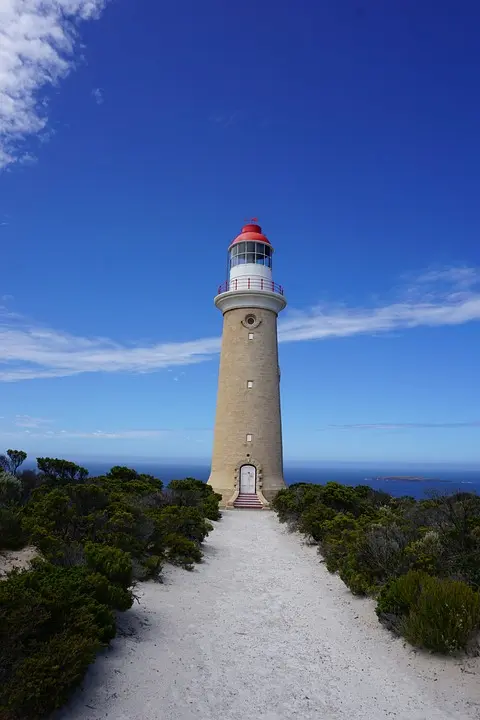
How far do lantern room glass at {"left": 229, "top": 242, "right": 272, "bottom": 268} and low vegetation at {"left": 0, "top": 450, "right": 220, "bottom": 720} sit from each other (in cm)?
1360

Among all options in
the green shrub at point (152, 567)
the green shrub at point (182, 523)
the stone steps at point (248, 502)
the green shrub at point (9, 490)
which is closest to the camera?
the green shrub at point (152, 567)

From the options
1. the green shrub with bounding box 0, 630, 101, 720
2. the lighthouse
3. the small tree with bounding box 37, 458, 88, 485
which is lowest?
the green shrub with bounding box 0, 630, 101, 720

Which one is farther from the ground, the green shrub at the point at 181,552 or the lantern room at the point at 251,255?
the lantern room at the point at 251,255

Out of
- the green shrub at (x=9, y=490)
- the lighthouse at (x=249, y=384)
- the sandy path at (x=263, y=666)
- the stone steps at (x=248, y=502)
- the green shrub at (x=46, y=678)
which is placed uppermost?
the lighthouse at (x=249, y=384)

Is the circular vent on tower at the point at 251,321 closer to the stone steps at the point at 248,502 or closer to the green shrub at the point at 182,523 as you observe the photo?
the stone steps at the point at 248,502

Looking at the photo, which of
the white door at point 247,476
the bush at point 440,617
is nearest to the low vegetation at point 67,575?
the bush at point 440,617

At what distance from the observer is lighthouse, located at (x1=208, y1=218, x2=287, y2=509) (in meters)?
22.5

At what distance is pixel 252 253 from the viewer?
2384 centimetres

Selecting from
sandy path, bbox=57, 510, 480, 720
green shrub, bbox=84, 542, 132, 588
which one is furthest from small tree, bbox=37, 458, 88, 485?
green shrub, bbox=84, 542, 132, 588

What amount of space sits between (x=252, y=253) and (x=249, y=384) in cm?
644

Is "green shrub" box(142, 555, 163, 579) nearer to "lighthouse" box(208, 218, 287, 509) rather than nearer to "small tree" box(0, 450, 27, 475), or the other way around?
"small tree" box(0, 450, 27, 475)

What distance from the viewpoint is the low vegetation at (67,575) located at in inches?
164

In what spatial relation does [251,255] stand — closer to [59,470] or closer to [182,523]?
[59,470]

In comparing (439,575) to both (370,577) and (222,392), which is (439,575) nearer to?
(370,577)
